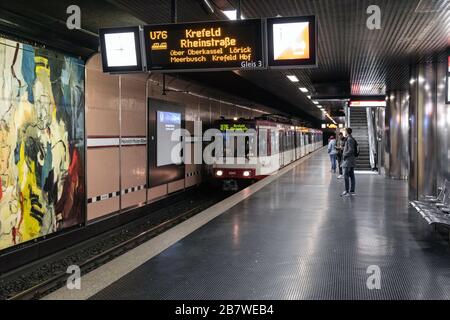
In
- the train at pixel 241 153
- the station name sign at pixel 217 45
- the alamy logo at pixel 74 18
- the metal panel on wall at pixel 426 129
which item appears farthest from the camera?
the train at pixel 241 153

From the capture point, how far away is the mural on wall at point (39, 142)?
6.57 m

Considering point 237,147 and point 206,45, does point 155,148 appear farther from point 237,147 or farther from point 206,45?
point 206,45

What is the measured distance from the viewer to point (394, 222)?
26.3ft

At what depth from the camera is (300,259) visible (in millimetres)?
5586

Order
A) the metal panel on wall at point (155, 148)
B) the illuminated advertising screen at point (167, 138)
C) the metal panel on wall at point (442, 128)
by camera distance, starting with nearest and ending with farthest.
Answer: the metal panel on wall at point (442, 128)
the metal panel on wall at point (155, 148)
the illuminated advertising screen at point (167, 138)

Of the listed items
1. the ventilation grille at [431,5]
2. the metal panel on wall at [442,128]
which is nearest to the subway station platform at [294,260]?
the metal panel on wall at [442,128]

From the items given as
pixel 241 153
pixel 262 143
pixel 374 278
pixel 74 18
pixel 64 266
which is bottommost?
pixel 64 266

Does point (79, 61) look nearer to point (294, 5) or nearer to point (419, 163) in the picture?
point (294, 5)

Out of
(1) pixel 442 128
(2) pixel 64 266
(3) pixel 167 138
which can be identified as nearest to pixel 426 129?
(1) pixel 442 128

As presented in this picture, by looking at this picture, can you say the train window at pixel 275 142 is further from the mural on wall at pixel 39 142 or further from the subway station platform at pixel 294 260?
the mural on wall at pixel 39 142

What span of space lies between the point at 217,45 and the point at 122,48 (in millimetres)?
1440

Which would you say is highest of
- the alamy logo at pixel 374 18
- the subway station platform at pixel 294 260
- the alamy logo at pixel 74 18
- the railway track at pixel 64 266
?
the alamy logo at pixel 74 18

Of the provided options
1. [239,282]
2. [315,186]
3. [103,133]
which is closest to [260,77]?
[315,186]
